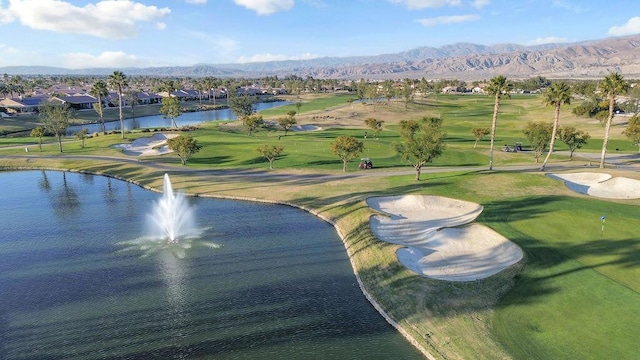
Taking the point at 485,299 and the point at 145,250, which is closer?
the point at 485,299

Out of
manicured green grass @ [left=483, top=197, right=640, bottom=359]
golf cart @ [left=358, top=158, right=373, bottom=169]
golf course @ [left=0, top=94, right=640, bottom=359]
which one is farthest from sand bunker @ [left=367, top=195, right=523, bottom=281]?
golf cart @ [left=358, top=158, right=373, bottom=169]

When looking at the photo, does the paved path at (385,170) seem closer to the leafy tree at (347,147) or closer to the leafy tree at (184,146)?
the leafy tree at (184,146)

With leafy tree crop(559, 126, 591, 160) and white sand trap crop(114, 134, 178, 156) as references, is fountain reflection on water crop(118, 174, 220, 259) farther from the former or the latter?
leafy tree crop(559, 126, 591, 160)

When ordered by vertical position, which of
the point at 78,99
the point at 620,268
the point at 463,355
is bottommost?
the point at 463,355

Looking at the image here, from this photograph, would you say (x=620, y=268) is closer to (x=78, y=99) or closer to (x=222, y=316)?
(x=222, y=316)

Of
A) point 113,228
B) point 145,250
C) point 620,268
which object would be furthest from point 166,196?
point 620,268

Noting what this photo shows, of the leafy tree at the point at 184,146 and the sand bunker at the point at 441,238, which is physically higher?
the leafy tree at the point at 184,146

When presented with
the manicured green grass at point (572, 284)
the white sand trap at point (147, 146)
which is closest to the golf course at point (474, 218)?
the manicured green grass at point (572, 284)
